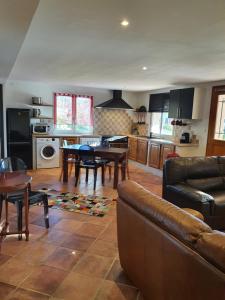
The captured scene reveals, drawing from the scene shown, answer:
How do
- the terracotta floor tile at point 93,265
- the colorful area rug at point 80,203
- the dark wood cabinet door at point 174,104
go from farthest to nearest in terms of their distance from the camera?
the dark wood cabinet door at point 174,104, the colorful area rug at point 80,203, the terracotta floor tile at point 93,265

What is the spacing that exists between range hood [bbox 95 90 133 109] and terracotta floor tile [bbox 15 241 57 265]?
5.29 m

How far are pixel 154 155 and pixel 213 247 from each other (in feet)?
17.9

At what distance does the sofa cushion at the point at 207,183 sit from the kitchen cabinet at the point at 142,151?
3.32 meters

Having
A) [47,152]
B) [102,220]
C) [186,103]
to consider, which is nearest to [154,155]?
[186,103]

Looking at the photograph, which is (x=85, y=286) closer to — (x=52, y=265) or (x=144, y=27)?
(x=52, y=265)

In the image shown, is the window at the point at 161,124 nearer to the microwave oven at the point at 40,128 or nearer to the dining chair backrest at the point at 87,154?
the dining chair backrest at the point at 87,154

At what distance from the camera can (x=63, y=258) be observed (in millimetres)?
2521

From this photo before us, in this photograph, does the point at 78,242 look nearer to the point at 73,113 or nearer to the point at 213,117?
the point at 213,117

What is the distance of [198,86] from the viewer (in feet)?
19.6

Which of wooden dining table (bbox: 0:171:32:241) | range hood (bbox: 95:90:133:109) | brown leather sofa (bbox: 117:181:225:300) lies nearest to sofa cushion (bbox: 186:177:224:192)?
brown leather sofa (bbox: 117:181:225:300)

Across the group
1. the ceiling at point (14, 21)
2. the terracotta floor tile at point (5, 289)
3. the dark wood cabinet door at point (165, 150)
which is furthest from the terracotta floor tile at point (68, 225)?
the dark wood cabinet door at point (165, 150)

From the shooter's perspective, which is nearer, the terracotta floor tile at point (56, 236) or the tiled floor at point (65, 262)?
the tiled floor at point (65, 262)

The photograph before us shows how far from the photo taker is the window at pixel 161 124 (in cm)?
729

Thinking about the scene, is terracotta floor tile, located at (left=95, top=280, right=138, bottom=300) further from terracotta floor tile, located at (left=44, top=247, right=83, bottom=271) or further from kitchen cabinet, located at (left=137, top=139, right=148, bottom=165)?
kitchen cabinet, located at (left=137, top=139, right=148, bottom=165)
